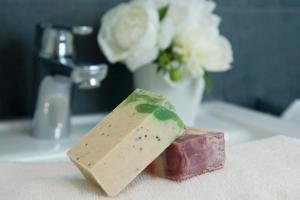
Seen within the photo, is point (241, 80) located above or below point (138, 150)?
below

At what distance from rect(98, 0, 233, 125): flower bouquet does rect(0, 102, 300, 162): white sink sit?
3.8 inches

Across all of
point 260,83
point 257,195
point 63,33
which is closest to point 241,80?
point 260,83


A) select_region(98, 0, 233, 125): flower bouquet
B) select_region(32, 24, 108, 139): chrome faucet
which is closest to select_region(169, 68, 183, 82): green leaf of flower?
select_region(98, 0, 233, 125): flower bouquet

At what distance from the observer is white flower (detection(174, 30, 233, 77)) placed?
64cm

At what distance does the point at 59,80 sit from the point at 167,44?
0.17 metres

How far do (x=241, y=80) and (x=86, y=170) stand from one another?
64 centimetres

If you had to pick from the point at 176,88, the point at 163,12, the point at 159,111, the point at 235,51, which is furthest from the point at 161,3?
the point at 159,111

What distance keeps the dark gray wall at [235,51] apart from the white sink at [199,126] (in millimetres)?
30

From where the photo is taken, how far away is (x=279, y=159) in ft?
1.23

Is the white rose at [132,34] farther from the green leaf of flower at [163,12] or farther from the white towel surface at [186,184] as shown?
the white towel surface at [186,184]

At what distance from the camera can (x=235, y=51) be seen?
876 mm

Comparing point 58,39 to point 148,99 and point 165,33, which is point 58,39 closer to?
point 165,33

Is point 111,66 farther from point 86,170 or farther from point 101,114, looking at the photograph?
point 86,170

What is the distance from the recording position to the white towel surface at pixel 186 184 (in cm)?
31
